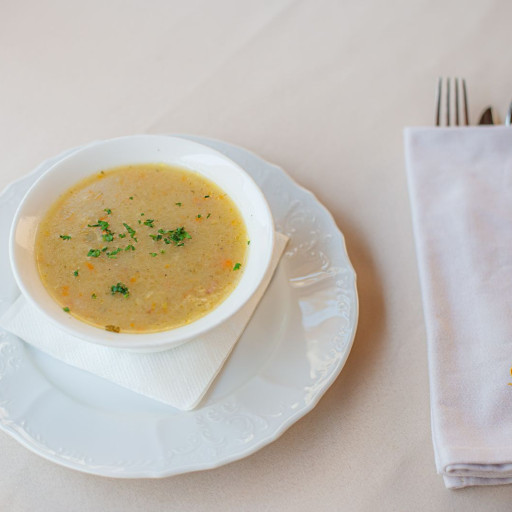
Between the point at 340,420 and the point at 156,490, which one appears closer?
the point at 156,490

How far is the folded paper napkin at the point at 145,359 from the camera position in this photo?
1911 mm

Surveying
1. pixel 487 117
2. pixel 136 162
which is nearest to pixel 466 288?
pixel 487 117

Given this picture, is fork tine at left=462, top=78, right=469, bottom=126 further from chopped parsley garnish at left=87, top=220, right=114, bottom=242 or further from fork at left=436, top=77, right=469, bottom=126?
chopped parsley garnish at left=87, top=220, right=114, bottom=242

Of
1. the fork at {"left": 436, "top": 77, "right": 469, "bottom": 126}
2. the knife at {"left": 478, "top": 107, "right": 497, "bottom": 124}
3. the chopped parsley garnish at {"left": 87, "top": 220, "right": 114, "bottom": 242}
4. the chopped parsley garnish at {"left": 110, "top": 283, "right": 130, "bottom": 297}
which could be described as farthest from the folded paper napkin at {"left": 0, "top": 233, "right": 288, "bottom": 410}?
the knife at {"left": 478, "top": 107, "right": 497, "bottom": 124}

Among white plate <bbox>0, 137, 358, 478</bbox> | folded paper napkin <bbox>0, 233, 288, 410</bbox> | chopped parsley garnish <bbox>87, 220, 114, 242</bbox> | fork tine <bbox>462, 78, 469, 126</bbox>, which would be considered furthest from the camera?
fork tine <bbox>462, 78, 469, 126</bbox>

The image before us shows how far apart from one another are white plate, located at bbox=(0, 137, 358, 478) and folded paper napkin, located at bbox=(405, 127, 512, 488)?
36cm

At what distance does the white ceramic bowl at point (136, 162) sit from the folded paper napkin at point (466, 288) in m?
0.71

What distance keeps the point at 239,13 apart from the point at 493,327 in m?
2.12

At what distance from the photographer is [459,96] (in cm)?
296

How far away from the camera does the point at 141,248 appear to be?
6.70 feet

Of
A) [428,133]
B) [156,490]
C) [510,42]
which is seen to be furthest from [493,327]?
[510,42]

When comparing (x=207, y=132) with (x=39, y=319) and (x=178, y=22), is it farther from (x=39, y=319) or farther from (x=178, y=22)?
(x=39, y=319)

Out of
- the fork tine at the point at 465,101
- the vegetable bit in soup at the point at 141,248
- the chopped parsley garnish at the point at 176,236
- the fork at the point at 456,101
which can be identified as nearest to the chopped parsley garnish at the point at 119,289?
the vegetable bit in soup at the point at 141,248

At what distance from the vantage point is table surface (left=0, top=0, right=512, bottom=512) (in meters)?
1.89
